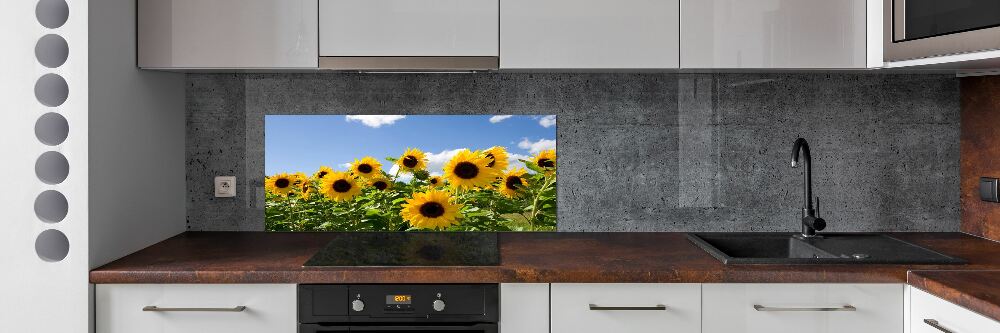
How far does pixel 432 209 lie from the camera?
2.53m

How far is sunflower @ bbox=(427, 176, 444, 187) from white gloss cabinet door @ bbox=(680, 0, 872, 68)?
0.93 m

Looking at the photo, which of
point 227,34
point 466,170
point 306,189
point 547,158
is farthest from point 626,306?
point 227,34

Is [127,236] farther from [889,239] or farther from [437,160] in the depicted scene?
[889,239]

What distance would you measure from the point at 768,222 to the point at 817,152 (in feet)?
0.97

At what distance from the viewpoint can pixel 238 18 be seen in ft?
6.93

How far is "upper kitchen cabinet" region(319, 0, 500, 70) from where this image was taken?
2.12 m

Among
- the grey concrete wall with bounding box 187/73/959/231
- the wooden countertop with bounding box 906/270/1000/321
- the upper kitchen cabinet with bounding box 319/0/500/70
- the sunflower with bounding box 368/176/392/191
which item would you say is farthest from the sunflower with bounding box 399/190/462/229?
the wooden countertop with bounding box 906/270/1000/321

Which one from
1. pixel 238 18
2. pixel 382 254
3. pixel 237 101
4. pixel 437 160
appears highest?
pixel 238 18

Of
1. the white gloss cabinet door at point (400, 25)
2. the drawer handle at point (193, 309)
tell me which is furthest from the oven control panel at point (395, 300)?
the white gloss cabinet door at point (400, 25)

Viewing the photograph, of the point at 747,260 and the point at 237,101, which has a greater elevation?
the point at 237,101
